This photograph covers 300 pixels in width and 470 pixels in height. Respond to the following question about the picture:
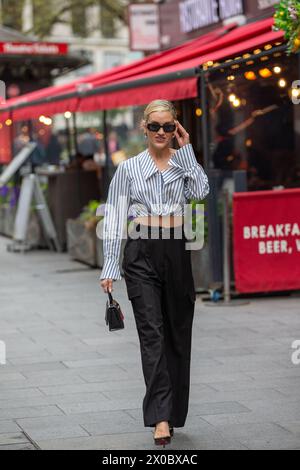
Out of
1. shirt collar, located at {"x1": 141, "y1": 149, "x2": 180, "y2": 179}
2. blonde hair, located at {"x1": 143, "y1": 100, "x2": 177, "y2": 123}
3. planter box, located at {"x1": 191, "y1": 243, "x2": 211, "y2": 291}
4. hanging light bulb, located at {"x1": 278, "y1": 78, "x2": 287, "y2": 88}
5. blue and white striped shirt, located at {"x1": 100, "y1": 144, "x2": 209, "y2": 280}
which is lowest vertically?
planter box, located at {"x1": 191, "y1": 243, "x2": 211, "y2": 291}

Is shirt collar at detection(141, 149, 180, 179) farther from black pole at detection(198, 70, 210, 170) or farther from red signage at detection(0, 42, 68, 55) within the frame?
red signage at detection(0, 42, 68, 55)

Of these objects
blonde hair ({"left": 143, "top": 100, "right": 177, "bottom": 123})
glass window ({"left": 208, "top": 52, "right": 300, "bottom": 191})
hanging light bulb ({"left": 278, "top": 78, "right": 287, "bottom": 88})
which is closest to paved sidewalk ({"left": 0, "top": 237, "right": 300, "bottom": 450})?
blonde hair ({"left": 143, "top": 100, "right": 177, "bottom": 123})

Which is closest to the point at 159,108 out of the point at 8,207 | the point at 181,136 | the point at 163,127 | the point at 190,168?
the point at 163,127

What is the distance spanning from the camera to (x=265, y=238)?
428 inches

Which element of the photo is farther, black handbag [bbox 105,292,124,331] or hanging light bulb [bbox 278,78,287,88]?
hanging light bulb [bbox 278,78,287,88]

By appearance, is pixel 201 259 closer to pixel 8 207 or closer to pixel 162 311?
pixel 162 311

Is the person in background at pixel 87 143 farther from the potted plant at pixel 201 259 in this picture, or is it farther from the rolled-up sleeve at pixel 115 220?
the rolled-up sleeve at pixel 115 220

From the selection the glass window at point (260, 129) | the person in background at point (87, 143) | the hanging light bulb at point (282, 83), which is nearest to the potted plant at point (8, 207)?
the person in background at point (87, 143)

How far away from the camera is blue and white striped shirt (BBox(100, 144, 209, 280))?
5.73 metres

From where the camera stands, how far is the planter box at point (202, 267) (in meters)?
11.3

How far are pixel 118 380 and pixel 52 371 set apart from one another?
0.63 metres

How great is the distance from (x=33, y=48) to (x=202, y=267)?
1149 centimetres

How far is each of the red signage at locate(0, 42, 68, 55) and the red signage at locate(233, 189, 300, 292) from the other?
11.0 metres

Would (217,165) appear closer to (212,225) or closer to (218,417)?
(212,225)
